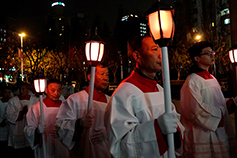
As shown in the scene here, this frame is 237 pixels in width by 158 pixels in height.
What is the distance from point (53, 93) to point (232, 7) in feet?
15.9

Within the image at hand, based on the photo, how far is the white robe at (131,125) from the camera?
2.15m

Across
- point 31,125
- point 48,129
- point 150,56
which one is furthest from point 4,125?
point 150,56

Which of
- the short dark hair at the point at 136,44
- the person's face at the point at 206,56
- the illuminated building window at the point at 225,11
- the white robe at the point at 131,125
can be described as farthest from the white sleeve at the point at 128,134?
the illuminated building window at the point at 225,11

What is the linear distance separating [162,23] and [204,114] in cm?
222

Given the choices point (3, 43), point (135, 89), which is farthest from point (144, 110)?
point (3, 43)

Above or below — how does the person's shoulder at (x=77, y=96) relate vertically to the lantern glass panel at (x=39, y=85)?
below

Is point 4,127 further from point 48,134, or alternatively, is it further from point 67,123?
point 67,123

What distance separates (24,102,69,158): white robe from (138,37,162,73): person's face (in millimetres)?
2785

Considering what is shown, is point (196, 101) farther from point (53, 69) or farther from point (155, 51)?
point (53, 69)

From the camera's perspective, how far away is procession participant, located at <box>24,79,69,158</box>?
14.4 ft

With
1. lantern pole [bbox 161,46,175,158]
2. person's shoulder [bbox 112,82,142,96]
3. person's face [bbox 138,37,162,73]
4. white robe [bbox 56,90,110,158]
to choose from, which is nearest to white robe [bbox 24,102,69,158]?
white robe [bbox 56,90,110,158]

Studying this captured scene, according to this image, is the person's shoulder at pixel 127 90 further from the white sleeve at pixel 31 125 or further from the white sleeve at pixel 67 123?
the white sleeve at pixel 31 125

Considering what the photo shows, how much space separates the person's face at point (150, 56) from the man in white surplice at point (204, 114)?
57.0 inches

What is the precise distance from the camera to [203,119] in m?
3.54
